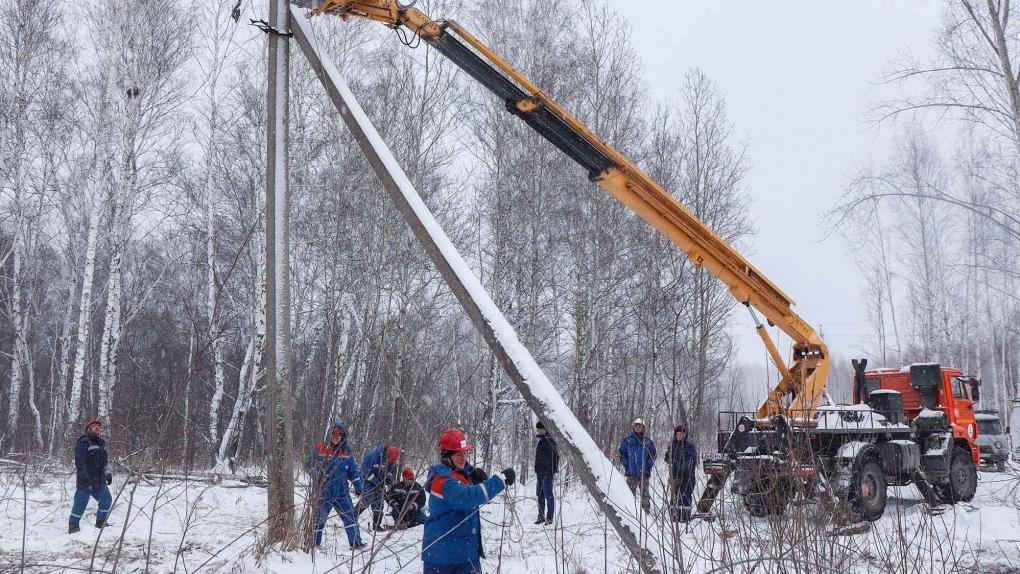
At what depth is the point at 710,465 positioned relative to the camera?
9.54m

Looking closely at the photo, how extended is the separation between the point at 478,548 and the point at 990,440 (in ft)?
57.9

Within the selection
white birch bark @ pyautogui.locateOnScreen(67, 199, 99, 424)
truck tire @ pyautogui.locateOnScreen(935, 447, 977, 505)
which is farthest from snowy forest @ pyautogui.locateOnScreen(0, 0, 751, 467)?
truck tire @ pyautogui.locateOnScreen(935, 447, 977, 505)

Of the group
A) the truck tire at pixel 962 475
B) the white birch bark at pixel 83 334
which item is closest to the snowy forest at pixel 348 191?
the white birch bark at pixel 83 334

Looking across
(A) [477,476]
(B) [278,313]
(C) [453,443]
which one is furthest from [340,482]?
(C) [453,443]

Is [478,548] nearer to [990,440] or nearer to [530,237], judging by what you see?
[530,237]

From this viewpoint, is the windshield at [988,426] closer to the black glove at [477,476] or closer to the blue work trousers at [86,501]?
the black glove at [477,476]

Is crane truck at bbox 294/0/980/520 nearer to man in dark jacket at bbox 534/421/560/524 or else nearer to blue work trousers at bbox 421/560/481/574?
man in dark jacket at bbox 534/421/560/524

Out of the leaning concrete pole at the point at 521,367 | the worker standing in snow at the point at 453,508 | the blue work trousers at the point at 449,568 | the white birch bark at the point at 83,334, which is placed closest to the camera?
the leaning concrete pole at the point at 521,367

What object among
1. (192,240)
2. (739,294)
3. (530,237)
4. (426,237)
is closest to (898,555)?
(426,237)

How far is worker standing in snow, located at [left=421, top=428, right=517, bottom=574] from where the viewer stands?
12.5 ft

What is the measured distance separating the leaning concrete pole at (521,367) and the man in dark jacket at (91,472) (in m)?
5.95

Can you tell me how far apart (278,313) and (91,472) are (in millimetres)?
4733

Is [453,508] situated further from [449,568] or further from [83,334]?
[83,334]

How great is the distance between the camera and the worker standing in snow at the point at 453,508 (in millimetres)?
3805
